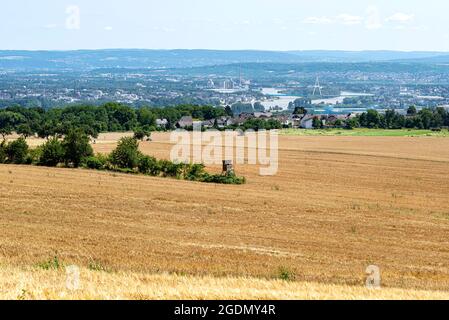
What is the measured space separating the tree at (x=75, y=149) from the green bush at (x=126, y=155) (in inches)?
90.1

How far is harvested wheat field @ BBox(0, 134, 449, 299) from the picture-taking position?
12.9 m

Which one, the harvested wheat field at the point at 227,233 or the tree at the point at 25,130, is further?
the tree at the point at 25,130

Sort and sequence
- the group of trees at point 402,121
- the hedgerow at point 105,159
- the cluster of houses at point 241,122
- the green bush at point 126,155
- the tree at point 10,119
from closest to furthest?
the hedgerow at point 105,159
the green bush at point 126,155
the tree at point 10,119
the cluster of houses at point 241,122
the group of trees at point 402,121

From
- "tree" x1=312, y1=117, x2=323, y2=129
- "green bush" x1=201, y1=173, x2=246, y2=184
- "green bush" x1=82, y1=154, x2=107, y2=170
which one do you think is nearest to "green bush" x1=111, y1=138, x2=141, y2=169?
"green bush" x1=82, y1=154, x2=107, y2=170

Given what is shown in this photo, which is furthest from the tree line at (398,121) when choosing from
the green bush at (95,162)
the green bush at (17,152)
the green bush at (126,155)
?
the green bush at (17,152)

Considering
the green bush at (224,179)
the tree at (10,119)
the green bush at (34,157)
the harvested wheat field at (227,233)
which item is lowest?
the tree at (10,119)

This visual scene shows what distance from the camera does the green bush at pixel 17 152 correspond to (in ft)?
168

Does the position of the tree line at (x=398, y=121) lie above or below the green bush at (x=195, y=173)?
below

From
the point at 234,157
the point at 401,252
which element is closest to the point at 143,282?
the point at 401,252

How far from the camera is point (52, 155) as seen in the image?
165 ft

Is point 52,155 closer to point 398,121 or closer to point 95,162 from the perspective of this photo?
point 95,162

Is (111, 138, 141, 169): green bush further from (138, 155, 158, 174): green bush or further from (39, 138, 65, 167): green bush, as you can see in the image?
(39, 138, 65, 167): green bush

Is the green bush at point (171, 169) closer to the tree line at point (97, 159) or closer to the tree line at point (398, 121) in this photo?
the tree line at point (97, 159)

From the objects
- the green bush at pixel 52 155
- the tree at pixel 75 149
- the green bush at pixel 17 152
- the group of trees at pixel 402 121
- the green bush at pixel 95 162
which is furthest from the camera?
the group of trees at pixel 402 121
